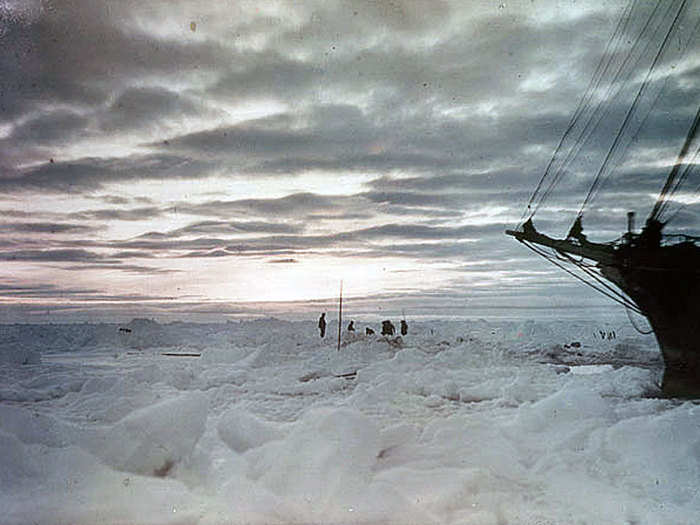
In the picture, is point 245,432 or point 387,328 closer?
point 245,432

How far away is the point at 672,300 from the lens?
14992 mm

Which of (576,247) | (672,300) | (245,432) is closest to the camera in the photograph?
(245,432)

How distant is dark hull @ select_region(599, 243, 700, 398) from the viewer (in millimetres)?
14492

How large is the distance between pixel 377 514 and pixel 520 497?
4.77 ft

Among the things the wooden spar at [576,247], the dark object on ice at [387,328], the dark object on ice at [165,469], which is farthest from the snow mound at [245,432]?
the dark object on ice at [387,328]

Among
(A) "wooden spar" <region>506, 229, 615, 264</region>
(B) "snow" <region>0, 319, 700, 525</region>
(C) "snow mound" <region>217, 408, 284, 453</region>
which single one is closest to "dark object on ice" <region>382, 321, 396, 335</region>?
(A) "wooden spar" <region>506, 229, 615, 264</region>

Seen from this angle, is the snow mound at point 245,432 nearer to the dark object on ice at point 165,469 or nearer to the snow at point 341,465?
the snow at point 341,465

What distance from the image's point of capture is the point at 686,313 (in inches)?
585

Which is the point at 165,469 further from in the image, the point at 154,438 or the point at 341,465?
the point at 341,465

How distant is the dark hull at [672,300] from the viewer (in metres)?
14.5

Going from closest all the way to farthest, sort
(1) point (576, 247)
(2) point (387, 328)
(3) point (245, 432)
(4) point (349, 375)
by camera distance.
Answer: (3) point (245, 432) → (4) point (349, 375) → (1) point (576, 247) → (2) point (387, 328)

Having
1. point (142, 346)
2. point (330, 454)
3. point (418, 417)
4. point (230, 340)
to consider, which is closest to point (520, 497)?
point (330, 454)

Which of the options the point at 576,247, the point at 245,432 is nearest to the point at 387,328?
the point at 576,247

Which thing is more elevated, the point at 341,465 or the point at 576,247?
the point at 576,247
